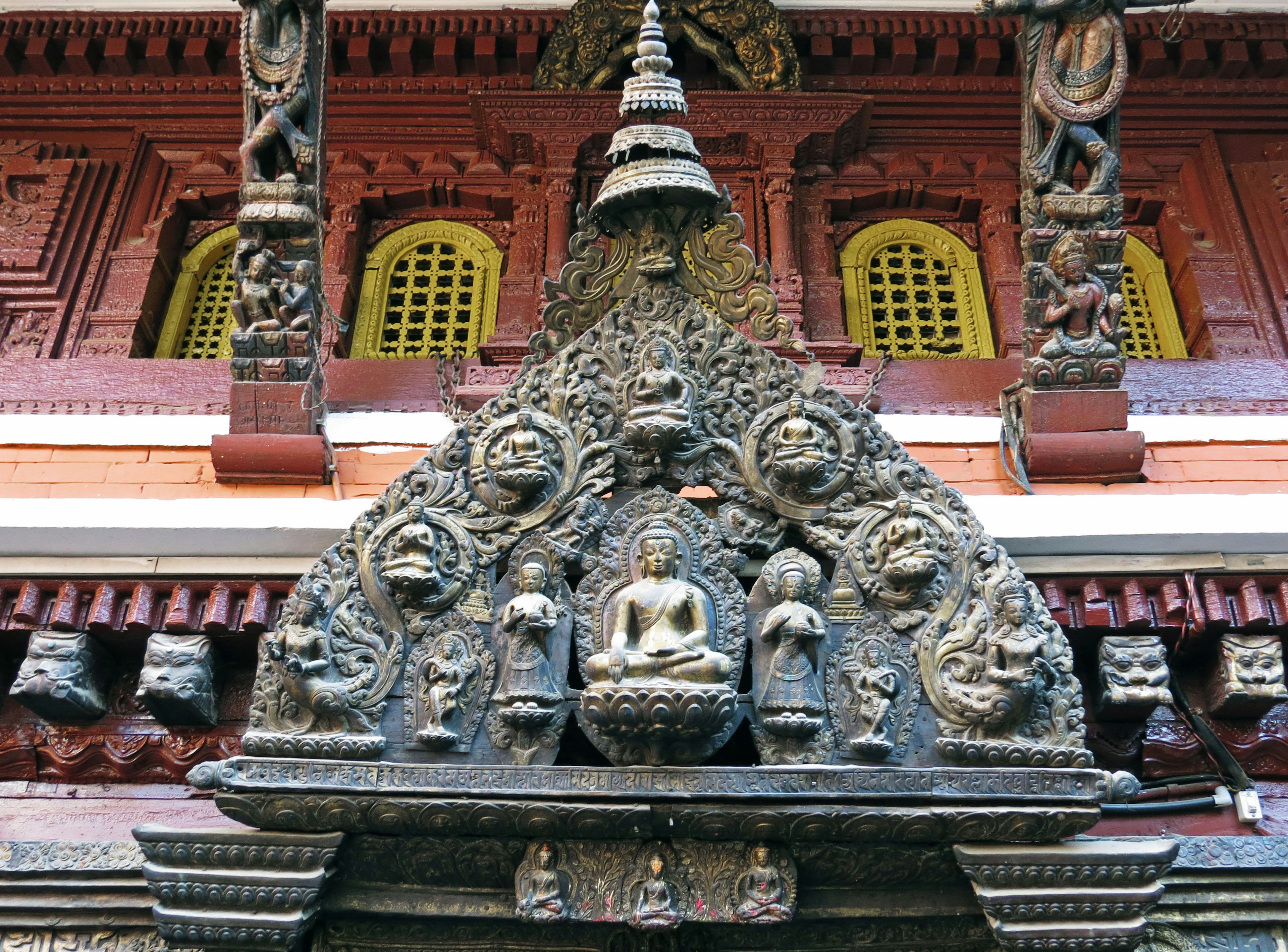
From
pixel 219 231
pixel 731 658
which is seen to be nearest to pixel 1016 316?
pixel 731 658

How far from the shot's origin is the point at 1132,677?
4906 millimetres

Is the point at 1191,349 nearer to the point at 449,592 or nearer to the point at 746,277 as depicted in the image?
the point at 746,277

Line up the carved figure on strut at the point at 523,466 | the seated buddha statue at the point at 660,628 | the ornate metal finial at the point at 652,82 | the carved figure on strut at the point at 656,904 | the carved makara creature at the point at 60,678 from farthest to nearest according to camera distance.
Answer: the ornate metal finial at the point at 652,82 → the carved makara creature at the point at 60,678 → the carved figure on strut at the point at 523,466 → the seated buddha statue at the point at 660,628 → the carved figure on strut at the point at 656,904

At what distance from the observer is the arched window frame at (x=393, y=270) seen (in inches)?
276

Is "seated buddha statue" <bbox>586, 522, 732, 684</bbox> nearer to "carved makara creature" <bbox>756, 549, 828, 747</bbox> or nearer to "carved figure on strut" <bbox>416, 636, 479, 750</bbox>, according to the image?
"carved makara creature" <bbox>756, 549, 828, 747</bbox>

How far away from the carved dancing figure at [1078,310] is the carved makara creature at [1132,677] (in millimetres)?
1348

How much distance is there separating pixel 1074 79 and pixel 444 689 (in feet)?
12.2

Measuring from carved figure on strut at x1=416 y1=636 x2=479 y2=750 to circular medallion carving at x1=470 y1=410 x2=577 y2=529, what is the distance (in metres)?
0.51

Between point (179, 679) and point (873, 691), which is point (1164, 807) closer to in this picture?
point (873, 691)

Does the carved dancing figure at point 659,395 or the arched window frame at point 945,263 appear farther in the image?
the arched window frame at point 945,263

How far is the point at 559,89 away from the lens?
23.9 ft

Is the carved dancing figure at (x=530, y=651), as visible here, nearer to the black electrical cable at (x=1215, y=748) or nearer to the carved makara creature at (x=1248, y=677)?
the black electrical cable at (x=1215, y=748)

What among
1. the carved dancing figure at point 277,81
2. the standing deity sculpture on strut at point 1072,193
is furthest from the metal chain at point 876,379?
the carved dancing figure at point 277,81

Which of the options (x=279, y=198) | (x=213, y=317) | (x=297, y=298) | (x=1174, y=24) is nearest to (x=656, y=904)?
(x=297, y=298)
